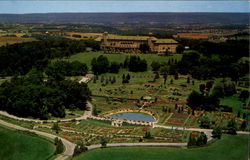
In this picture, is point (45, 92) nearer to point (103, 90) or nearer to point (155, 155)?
point (103, 90)

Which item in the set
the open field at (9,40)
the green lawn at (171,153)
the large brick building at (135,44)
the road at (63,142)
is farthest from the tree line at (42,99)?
the large brick building at (135,44)

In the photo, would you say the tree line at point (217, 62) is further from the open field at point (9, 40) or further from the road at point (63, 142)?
the open field at point (9, 40)

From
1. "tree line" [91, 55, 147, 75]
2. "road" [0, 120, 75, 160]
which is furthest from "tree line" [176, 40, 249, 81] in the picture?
"road" [0, 120, 75, 160]

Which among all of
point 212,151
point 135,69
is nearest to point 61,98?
point 212,151

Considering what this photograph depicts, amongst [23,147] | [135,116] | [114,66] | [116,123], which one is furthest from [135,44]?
[23,147]

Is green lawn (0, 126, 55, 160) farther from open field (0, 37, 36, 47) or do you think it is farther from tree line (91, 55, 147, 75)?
open field (0, 37, 36, 47)

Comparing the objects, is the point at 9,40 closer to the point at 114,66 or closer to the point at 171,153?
the point at 114,66
